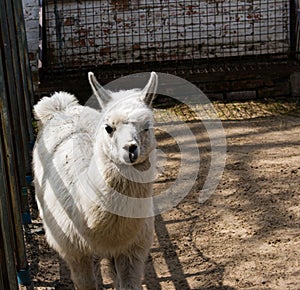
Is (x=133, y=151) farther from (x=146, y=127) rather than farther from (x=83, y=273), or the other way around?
(x=83, y=273)

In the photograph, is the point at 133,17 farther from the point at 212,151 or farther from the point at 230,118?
the point at 212,151

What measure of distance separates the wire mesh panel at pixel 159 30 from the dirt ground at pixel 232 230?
1961 millimetres

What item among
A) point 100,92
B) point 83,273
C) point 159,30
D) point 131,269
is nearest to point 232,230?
point 131,269

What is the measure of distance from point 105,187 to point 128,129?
1.31 ft

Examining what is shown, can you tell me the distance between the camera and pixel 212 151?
687 centimetres

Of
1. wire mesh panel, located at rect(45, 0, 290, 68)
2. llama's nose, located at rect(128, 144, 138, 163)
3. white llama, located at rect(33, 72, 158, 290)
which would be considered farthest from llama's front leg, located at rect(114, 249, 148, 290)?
wire mesh panel, located at rect(45, 0, 290, 68)

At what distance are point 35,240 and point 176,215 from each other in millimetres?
1202

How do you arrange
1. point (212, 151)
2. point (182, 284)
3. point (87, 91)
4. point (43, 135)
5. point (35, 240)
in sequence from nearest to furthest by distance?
point (182, 284) < point (43, 135) < point (35, 240) < point (212, 151) < point (87, 91)

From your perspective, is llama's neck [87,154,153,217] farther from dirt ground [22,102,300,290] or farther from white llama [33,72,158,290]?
dirt ground [22,102,300,290]

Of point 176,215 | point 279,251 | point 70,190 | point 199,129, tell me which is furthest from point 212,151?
point 70,190

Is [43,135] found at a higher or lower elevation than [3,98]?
lower

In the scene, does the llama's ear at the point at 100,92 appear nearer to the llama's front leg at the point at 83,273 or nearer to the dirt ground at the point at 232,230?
the llama's front leg at the point at 83,273

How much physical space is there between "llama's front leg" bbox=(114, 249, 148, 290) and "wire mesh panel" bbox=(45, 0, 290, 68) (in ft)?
16.6

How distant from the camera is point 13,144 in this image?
5.04 meters
